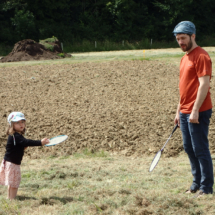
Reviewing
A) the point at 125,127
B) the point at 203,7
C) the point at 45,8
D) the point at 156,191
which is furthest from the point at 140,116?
the point at 203,7

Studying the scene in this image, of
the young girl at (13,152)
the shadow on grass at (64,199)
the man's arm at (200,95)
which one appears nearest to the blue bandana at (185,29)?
the man's arm at (200,95)

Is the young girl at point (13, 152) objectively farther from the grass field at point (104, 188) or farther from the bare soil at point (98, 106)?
the bare soil at point (98, 106)

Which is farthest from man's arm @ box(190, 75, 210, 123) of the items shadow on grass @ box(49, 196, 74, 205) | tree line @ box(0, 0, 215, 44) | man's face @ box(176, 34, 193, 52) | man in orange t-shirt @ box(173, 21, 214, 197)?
tree line @ box(0, 0, 215, 44)

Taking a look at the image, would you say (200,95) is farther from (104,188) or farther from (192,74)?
(104,188)

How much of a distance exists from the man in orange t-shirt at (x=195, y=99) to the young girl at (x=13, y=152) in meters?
1.85

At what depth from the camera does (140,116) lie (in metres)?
8.57

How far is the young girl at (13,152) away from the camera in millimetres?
4152

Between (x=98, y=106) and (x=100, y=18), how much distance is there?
1410 inches

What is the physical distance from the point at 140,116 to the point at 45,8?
118ft

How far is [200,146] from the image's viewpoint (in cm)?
389

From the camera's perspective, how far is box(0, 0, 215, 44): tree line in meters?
38.3

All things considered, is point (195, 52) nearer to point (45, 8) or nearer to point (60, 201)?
point (60, 201)

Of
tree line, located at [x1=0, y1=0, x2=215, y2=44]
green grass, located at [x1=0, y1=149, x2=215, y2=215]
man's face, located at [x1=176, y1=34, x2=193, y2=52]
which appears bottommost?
green grass, located at [x1=0, y1=149, x2=215, y2=215]

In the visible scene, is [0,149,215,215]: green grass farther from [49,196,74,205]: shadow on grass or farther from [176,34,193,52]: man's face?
[176,34,193,52]: man's face
